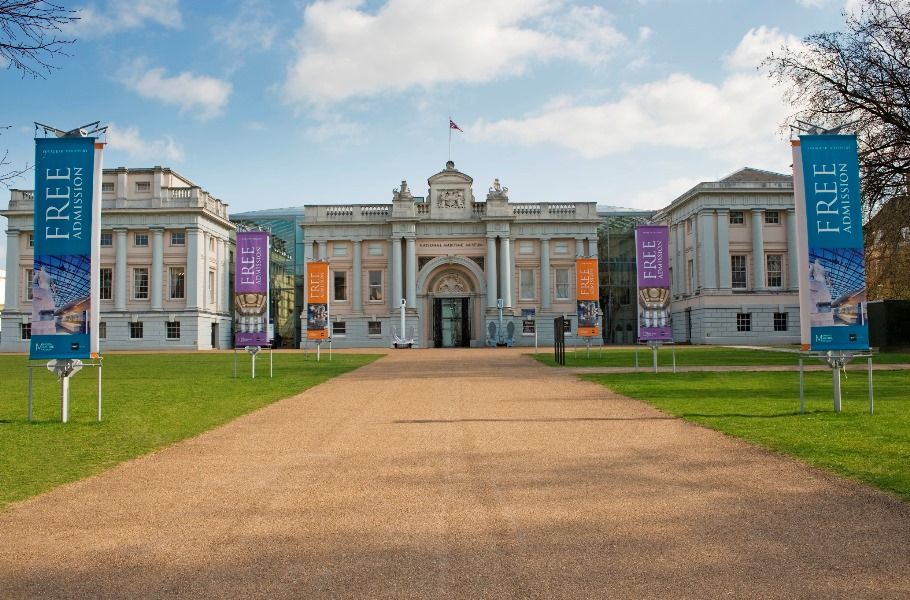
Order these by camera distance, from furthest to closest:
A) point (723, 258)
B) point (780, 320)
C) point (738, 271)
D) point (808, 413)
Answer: point (738, 271), point (780, 320), point (723, 258), point (808, 413)

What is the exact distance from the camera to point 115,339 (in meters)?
60.7

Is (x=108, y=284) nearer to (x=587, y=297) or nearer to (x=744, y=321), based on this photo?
(x=587, y=297)

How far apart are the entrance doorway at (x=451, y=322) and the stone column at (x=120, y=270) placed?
2411cm

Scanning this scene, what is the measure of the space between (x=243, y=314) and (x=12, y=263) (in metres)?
45.7

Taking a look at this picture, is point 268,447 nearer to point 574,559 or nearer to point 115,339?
point 574,559

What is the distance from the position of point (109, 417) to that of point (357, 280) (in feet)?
162

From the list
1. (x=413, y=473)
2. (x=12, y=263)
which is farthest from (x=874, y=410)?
(x=12, y=263)

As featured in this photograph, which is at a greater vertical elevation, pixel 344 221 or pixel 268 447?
pixel 344 221

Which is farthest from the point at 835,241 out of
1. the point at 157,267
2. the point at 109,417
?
the point at 157,267

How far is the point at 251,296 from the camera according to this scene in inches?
972

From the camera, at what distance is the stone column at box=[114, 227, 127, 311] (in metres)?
61.1

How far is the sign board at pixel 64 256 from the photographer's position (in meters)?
13.0

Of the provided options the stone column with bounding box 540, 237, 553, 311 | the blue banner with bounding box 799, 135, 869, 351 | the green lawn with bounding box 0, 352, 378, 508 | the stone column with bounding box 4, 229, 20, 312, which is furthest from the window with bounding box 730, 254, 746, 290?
the stone column with bounding box 4, 229, 20, 312

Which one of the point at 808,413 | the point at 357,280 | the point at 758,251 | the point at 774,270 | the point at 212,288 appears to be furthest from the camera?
the point at 212,288
